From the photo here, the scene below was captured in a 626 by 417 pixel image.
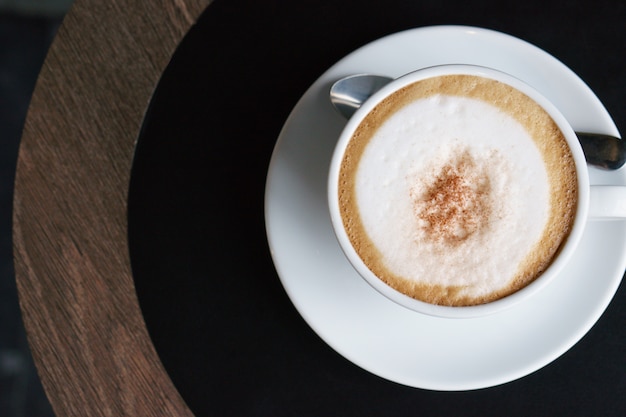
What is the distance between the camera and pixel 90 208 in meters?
1.35

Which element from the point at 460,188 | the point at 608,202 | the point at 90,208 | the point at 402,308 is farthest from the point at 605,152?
the point at 90,208

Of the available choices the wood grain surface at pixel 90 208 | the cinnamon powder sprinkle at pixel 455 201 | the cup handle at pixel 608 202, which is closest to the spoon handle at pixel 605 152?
the cup handle at pixel 608 202

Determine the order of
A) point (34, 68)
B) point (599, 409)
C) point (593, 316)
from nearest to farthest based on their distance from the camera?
point (593, 316) → point (599, 409) → point (34, 68)

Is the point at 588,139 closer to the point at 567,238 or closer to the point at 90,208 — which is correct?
the point at 567,238

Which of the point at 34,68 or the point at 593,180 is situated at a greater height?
the point at 34,68

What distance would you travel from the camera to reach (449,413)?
50.9 inches

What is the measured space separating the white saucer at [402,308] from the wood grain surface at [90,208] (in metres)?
0.35

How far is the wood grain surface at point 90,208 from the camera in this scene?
1338mm

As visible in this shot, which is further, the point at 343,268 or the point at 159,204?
the point at 159,204

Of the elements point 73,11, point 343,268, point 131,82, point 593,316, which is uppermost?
point 73,11

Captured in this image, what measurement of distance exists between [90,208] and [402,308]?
67cm

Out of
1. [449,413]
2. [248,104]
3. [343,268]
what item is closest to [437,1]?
[248,104]

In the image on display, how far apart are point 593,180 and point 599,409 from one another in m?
0.46

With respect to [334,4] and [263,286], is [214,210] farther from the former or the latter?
[334,4]
